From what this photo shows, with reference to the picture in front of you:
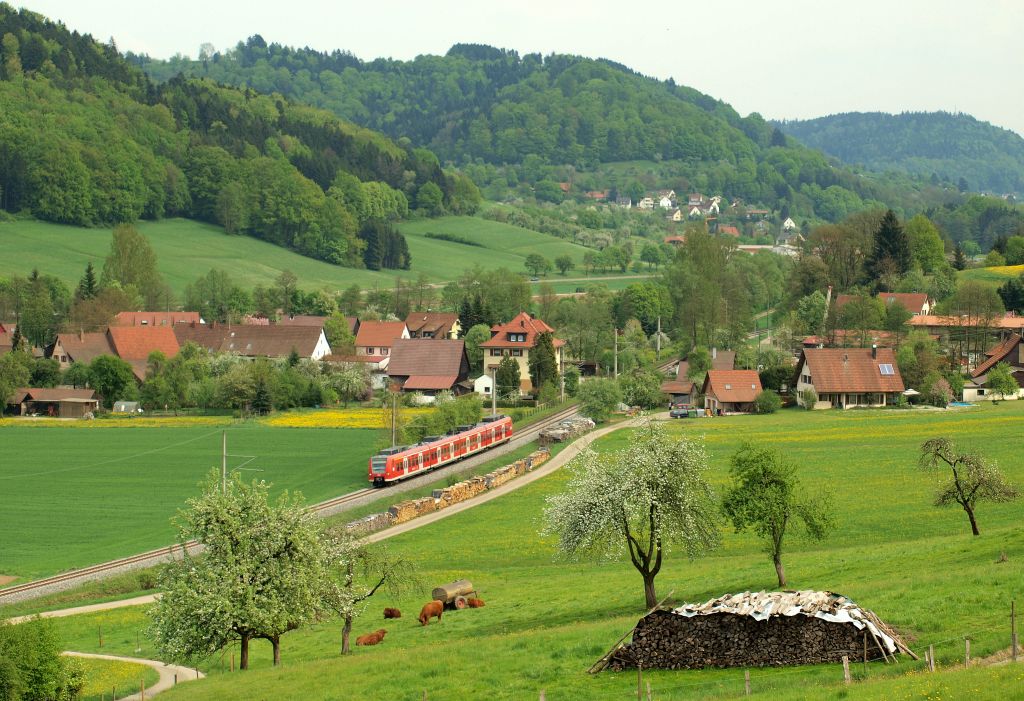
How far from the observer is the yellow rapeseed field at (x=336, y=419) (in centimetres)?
9338

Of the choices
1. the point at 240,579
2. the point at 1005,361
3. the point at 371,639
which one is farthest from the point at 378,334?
the point at 240,579

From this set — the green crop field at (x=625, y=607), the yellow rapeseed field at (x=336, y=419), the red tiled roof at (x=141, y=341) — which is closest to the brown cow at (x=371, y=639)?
the green crop field at (x=625, y=607)

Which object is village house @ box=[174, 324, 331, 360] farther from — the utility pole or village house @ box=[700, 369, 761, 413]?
the utility pole

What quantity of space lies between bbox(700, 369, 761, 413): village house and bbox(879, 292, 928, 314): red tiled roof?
2666 cm

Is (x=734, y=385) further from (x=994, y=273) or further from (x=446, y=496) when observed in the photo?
(x=994, y=273)

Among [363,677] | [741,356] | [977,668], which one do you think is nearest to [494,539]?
[363,677]

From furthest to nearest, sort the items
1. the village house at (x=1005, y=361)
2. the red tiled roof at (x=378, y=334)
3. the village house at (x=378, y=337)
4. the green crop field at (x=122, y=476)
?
the red tiled roof at (x=378, y=334)
the village house at (x=378, y=337)
the village house at (x=1005, y=361)
the green crop field at (x=122, y=476)

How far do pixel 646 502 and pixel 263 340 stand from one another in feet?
306

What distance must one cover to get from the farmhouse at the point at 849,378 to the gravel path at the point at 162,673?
62958 mm

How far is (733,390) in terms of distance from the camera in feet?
311

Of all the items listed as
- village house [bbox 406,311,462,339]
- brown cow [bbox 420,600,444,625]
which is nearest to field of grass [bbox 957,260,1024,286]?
village house [bbox 406,311,462,339]

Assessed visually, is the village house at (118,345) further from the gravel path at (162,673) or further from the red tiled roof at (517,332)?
the gravel path at (162,673)

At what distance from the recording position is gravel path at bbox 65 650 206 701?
109 feet

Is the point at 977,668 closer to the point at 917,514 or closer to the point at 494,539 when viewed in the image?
the point at 917,514
